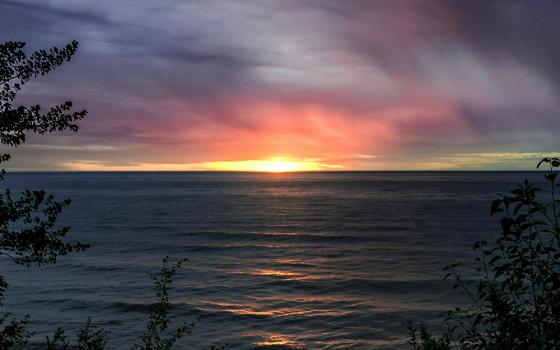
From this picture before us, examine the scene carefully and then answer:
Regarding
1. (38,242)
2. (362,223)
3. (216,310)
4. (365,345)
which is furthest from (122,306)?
(362,223)

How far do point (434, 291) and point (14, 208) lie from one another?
2564 cm

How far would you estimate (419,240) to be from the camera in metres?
52.0

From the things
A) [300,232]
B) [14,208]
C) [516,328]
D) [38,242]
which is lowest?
[300,232]

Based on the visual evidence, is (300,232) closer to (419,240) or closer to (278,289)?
(419,240)

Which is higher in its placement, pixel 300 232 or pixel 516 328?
pixel 516 328

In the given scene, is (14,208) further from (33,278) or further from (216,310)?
(33,278)

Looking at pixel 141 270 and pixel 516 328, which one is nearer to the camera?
pixel 516 328

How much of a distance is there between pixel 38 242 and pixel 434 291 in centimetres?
2516

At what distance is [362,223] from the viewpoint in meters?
69.7

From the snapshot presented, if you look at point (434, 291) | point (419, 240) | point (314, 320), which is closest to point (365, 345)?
point (314, 320)

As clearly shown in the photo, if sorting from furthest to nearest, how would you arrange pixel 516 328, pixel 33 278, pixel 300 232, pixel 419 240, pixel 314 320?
pixel 300 232 < pixel 419 240 < pixel 33 278 < pixel 314 320 < pixel 516 328

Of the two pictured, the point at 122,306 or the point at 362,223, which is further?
the point at 362,223

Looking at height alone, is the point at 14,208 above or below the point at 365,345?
above

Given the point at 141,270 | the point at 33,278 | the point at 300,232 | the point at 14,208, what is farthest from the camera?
the point at 300,232
